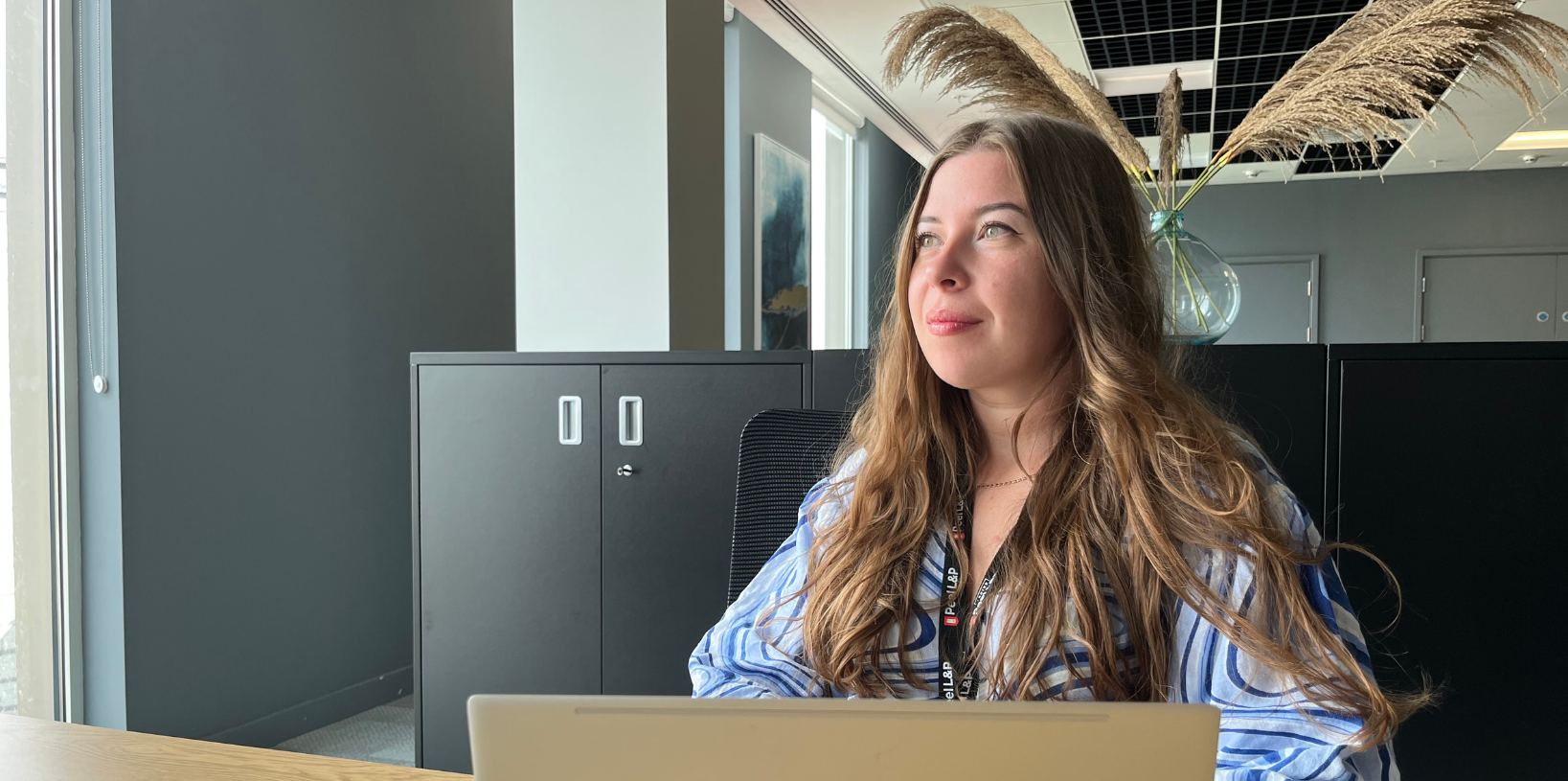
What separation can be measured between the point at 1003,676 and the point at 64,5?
273 cm

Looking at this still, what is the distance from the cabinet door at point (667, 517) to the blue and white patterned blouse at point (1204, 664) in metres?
0.98

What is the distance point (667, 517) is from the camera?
2219mm

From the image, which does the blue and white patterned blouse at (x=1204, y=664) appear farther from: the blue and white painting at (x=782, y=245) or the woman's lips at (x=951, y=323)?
the blue and white painting at (x=782, y=245)

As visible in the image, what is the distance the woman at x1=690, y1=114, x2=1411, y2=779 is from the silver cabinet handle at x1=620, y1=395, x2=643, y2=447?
3.49ft

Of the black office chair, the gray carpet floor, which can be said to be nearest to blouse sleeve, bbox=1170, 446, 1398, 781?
the black office chair

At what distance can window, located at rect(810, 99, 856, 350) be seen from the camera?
6352 millimetres

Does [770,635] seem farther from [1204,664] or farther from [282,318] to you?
[282,318]

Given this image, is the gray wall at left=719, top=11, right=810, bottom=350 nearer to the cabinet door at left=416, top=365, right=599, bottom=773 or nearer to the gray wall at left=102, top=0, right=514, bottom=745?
the gray wall at left=102, top=0, right=514, bottom=745

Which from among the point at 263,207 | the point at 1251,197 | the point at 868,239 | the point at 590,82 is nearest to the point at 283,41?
the point at 263,207

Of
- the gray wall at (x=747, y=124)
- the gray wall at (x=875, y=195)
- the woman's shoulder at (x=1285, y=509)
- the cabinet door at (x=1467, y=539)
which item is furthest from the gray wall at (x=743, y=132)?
the woman's shoulder at (x=1285, y=509)

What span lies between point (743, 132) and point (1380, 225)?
247 inches

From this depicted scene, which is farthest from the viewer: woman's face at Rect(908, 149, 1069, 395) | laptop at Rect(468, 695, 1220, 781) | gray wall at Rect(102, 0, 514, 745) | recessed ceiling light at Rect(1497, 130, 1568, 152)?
recessed ceiling light at Rect(1497, 130, 1568, 152)

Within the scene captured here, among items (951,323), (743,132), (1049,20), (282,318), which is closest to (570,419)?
(282,318)

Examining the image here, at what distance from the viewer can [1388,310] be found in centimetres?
857
